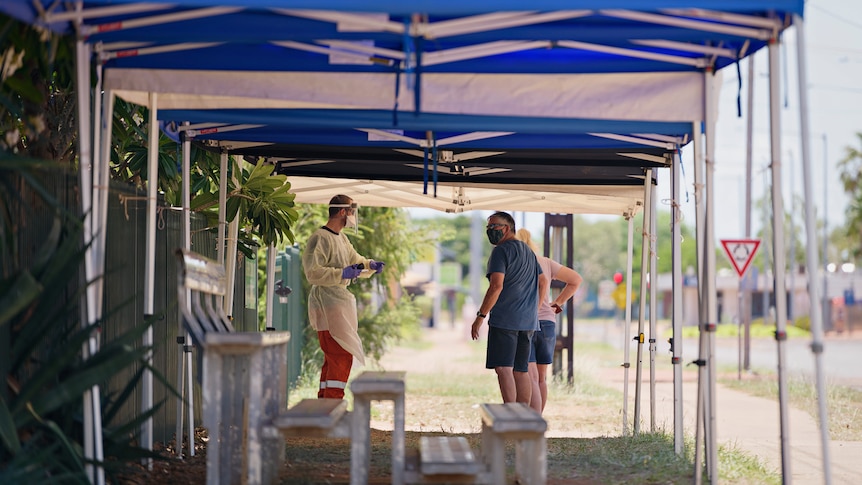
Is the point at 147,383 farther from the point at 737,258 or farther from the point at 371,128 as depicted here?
the point at 737,258

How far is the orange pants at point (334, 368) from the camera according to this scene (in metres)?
10.2

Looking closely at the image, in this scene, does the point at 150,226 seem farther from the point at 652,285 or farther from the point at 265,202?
the point at 652,285

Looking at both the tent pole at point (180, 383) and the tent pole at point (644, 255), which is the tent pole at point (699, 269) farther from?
the tent pole at point (180, 383)

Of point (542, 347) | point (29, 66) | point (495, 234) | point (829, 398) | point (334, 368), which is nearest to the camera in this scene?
point (29, 66)

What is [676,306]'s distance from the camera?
9.49 meters

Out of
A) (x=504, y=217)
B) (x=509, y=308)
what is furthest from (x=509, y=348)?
(x=504, y=217)

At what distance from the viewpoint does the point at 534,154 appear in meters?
10.0

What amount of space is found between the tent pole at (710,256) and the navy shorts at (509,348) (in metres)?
2.51

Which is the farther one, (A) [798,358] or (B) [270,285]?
(A) [798,358]

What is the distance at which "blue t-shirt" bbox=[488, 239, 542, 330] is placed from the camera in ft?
32.8

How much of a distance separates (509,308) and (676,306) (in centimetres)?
138

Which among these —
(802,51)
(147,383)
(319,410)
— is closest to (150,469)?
(147,383)

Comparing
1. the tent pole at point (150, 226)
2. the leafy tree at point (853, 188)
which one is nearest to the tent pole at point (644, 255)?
the tent pole at point (150, 226)

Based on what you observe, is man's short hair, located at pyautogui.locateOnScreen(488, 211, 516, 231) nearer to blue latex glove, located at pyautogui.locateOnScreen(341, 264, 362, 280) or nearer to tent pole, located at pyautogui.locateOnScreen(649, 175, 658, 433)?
blue latex glove, located at pyautogui.locateOnScreen(341, 264, 362, 280)
